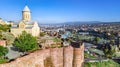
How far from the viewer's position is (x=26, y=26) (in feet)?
146

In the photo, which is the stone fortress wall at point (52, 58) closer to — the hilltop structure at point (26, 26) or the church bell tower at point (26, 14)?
the hilltop structure at point (26, 26)

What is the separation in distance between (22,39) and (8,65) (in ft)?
59.1

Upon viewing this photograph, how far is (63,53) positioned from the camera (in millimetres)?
22625

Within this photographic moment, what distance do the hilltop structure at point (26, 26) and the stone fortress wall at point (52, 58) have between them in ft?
67.0

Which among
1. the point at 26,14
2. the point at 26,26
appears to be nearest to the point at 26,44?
the point at 26,26

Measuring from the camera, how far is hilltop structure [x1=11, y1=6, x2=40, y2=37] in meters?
43.7

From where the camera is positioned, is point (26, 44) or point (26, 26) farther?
point (26, 26)

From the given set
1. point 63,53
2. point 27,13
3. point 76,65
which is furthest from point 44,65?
point 27,13

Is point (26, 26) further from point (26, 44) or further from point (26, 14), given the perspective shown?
point (26, 44)

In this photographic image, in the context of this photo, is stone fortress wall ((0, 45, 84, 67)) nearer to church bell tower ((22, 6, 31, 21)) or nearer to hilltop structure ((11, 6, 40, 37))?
hilltop structure ((11, 6, 40, 37))

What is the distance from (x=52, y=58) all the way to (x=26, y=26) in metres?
24.1

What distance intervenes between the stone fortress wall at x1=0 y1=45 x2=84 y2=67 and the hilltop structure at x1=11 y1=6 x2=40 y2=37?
20431 millimetres

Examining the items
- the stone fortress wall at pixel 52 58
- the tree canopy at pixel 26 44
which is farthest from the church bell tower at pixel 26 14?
the stone fortress wall at pixel 52 58

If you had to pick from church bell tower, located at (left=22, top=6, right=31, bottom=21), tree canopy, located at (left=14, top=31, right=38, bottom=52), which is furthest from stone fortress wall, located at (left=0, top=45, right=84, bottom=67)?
church bell tower, located at (left=22, top=6, right=31, bottom=21)
